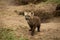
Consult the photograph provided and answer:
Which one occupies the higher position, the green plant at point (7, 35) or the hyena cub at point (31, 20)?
the hyena cub at point (31, 20)

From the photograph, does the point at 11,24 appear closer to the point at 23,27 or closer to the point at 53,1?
the point at 23,27

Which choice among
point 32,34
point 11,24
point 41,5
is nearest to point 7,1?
point 41,5

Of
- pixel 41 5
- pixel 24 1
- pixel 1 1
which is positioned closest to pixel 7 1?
pixel 1 1

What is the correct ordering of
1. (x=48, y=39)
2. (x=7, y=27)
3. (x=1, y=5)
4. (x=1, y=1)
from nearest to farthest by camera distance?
(x=48, y=39) < (x=7, y=27) < (x=1, y=5) < (x=1, y=1)

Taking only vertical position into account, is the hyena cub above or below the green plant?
above

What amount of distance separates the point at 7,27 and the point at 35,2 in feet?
20.1

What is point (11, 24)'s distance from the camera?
28.7 feet

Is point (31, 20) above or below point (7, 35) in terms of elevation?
above

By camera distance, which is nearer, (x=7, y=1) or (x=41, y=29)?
(x=41, y=29)

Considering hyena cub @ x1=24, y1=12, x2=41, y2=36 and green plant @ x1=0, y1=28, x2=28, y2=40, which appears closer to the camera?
green plant @ x1=0, y1=28, x2=28, y2=40

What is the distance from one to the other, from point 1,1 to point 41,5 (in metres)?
3.49

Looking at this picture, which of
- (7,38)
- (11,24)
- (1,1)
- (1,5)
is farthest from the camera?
(1,1)

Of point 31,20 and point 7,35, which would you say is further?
point 31,20

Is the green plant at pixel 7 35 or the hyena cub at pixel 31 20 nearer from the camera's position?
the green plant at pixel 7 35
